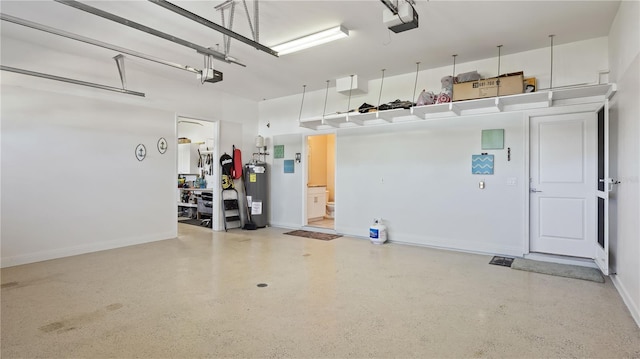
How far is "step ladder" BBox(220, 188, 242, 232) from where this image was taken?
23.1ft

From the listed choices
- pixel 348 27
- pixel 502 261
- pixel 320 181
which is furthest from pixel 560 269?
pixel 320 181

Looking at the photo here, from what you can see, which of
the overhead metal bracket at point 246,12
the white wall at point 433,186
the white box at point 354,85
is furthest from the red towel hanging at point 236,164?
the overhead metal bracket at point 246,12

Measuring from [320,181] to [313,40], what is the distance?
544 cm

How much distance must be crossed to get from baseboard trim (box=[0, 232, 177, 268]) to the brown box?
17.9ft

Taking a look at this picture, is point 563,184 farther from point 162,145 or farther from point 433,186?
point 162,145

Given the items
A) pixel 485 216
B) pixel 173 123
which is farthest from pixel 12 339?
pixel 485 216

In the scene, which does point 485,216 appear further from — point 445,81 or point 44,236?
point 44,236

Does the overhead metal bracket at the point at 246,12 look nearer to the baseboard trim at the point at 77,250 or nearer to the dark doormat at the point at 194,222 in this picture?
the baseboard trim at the point at 77,250

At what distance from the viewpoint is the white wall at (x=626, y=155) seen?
9.00 feet

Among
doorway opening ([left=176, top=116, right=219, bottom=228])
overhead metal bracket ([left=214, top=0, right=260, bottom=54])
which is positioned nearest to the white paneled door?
overhead metal bracket ([left=214, top=0, right=260, bottom=54])

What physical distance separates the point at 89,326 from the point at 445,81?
5.12 m

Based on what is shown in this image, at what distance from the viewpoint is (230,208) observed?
7191 mm

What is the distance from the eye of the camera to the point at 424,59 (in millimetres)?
4988

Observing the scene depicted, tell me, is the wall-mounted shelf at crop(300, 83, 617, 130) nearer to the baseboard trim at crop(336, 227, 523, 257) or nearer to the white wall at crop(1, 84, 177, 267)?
the baseboard trim at crop(336, 227, 523, 257)
